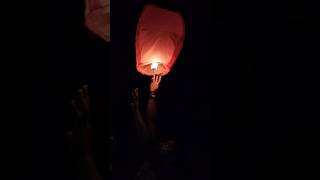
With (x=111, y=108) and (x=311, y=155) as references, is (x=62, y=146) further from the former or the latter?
(x=311, y=155)

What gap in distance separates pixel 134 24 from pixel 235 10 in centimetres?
73

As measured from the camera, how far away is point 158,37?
2344 millimetres

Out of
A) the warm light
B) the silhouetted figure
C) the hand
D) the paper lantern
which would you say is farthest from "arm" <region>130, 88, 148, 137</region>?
the paper lantern

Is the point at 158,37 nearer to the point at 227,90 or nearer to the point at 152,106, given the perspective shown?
the point at 152,106

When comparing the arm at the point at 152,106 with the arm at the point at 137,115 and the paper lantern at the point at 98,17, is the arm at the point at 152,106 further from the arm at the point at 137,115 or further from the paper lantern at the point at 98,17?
the paper lantern at the point at 98,17

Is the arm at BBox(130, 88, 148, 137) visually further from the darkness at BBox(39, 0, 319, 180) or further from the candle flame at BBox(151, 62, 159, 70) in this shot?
the candle flame at BBox(151, 62, 159, 70)

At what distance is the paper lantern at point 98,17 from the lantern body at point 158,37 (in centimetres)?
21

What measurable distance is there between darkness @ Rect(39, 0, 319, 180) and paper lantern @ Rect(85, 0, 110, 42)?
0.12 metres

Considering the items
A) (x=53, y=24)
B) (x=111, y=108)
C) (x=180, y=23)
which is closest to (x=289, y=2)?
(x=180, y=23)

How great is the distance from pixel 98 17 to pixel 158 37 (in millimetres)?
362

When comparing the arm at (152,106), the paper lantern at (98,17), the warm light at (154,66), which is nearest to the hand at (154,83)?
the arm at (152,106)

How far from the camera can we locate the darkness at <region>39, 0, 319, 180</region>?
2711 mm

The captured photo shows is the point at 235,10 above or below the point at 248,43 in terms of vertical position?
above

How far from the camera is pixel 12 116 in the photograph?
2.25 m
